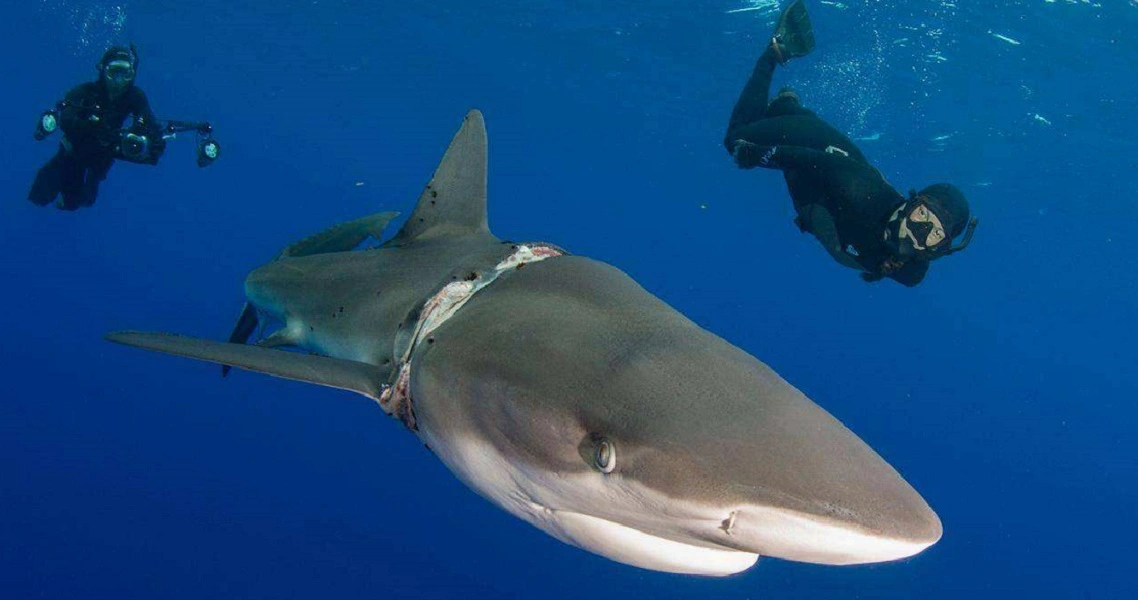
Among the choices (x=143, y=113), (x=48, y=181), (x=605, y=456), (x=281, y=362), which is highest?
(x=143, y=113)

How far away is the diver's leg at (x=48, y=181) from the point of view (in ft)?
39.4

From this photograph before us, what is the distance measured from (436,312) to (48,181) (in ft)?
42.2

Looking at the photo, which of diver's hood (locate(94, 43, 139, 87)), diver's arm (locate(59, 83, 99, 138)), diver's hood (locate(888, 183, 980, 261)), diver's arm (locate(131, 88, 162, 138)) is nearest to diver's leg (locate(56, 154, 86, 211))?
diver's arm (locate(59, 83, 99, 138))

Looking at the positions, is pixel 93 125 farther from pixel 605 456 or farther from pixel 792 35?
pixel 605 456

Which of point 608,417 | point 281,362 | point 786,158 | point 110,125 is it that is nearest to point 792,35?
point 786,158

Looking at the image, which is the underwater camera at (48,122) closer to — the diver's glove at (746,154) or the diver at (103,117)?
the diver at (103,117)

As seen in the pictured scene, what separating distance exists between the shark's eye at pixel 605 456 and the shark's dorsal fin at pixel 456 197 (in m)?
2.68

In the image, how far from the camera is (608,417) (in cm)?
190

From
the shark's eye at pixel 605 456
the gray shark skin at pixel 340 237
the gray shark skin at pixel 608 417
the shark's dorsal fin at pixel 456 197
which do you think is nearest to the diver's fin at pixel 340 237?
the gray shark skin at pixel 340 237

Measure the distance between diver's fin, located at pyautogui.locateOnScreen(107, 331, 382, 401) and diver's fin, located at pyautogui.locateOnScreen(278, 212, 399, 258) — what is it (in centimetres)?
214

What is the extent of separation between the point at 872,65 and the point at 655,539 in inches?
1056

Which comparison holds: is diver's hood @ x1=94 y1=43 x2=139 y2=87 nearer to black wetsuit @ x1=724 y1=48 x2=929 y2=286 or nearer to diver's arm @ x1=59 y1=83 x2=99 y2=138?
diver's arm @ x1=59 y1=83 x2=99 y2=138

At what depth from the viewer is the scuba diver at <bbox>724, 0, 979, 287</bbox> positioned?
6.83 metres

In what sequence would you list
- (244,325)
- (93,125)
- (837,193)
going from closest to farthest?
(244,325) < (837,193) < (93,125)
